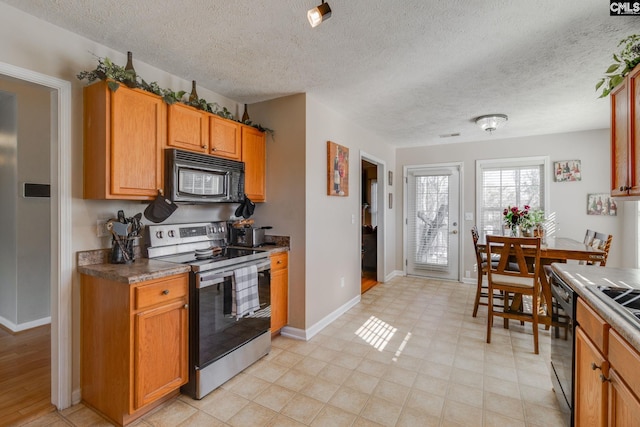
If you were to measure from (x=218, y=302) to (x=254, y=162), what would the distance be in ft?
4.91

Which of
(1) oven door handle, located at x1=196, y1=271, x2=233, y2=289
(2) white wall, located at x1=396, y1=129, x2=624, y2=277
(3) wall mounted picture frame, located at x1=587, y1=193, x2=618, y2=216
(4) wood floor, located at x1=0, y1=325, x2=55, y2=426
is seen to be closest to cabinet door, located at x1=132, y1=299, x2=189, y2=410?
(1) oven door handle, located at x1=196, y1=271, x2=233, y2=289

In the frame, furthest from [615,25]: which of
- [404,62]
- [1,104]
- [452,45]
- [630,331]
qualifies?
[1,104]

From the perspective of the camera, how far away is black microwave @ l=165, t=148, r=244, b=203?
7.52 ft

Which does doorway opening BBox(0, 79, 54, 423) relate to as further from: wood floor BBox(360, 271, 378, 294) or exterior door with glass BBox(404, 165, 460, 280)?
exterior door with glass BBox(404, 165, 460, 280)

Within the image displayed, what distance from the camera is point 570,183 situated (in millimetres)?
4520

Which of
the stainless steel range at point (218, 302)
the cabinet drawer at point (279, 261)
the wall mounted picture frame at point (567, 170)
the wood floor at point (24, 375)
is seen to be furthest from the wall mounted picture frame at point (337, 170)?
the wall mounted picture frame at point (567, 170)

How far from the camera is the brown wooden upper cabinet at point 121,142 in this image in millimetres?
1941

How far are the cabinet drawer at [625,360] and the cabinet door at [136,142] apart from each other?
267 cm

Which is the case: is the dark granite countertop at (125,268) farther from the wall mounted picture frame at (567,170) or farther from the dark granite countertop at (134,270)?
the wall mounted picture frame at (567,170)

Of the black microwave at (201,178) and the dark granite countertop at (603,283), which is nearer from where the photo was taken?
the dark granite countertop at (603,283)

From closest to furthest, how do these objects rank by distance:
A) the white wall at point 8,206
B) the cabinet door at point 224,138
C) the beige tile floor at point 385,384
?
the beige tile floor at point 385,384
the cabinet door at point 224,138
the white wall at point 8,206

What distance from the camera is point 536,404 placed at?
2027mm

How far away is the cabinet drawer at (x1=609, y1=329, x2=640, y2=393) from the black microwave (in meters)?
2.59

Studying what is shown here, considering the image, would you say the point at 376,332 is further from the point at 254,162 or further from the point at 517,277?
the point at 254,162
